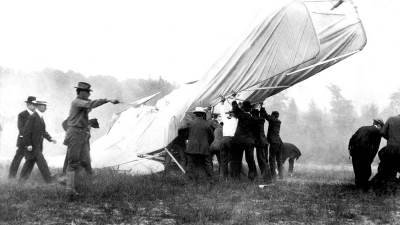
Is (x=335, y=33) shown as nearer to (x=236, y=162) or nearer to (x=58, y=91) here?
(x=236, y=162)

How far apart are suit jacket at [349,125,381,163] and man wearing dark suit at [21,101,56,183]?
242 inches

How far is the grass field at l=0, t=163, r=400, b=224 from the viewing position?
19.4ft

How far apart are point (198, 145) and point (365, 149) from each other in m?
3.23

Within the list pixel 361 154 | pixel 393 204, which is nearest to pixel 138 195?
pixel 393 204

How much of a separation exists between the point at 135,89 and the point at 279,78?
2616 centimetres

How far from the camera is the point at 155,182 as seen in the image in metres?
9.32

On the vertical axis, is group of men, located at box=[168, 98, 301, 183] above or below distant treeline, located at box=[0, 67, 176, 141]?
below

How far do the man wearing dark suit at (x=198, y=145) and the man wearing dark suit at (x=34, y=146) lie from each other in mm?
2870

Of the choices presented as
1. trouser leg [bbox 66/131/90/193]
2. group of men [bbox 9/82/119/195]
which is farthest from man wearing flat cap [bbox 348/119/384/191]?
trouser leg [bbox 66/131/90/193]

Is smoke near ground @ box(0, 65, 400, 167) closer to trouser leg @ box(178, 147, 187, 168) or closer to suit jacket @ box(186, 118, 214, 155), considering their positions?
trouser leg @ box(178, 147, 187, 168)

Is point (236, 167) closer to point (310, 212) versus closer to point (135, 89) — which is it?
point (310, 212)

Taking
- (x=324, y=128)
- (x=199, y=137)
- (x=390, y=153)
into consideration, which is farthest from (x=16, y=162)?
(x=324, y=128)

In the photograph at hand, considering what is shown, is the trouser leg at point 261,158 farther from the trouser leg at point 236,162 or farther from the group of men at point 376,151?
the group of men at point 376,151

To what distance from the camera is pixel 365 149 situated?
933 cm
